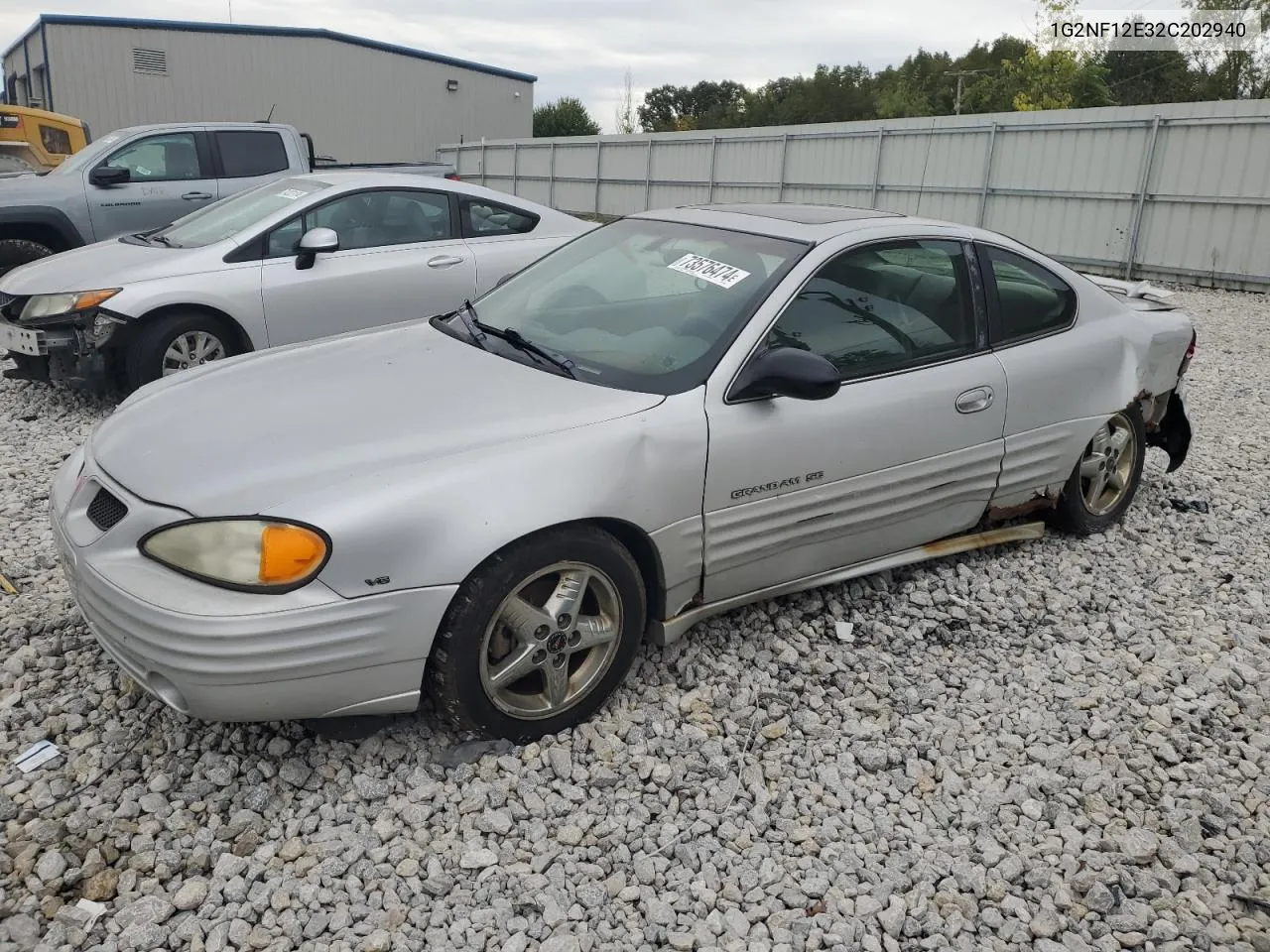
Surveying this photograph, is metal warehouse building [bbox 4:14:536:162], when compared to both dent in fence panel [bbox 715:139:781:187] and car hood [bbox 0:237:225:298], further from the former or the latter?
car hood [bbox 0:237:225:298]

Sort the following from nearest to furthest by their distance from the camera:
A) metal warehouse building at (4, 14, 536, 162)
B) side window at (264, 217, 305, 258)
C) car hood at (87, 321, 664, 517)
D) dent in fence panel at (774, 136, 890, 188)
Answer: car hood at (87, 321, 664, 517) → side window at (264, 217, 305, 258) → dent in fence panel at (774, 136, 890, 188) → metal warehouse building at (4, 14, 536, 162)

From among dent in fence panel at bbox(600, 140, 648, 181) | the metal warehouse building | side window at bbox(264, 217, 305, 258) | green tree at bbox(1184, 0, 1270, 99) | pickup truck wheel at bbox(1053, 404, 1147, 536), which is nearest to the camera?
pickup truck wheel at bbox(1053, 404, 1147, 536)

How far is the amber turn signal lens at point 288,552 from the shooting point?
2.52m

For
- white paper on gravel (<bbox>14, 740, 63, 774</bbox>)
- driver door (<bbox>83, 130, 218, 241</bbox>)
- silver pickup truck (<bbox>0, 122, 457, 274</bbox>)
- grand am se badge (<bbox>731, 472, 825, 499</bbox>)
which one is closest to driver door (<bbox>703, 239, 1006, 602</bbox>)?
grand am se badge (<bbox>731, 472, 825, 499</bbox>)

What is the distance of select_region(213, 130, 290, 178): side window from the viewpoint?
9555 mm

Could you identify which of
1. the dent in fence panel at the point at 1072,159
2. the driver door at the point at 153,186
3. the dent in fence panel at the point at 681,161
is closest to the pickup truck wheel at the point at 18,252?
the driver door at the point at 153,186

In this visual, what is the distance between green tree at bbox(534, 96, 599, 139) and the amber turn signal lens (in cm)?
5356

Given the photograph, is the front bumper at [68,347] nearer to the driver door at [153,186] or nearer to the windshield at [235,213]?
the windshield at [235,213]

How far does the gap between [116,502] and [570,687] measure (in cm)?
138

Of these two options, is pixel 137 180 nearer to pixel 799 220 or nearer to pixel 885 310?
pixel 799 220

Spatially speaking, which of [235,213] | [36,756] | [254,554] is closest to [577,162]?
[235,213]

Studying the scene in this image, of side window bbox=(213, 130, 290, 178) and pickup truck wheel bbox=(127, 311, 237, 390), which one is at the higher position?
side window bbox=(213, 130, 290, 178)

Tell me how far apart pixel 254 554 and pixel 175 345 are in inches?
160

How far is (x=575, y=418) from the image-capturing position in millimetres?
2971
